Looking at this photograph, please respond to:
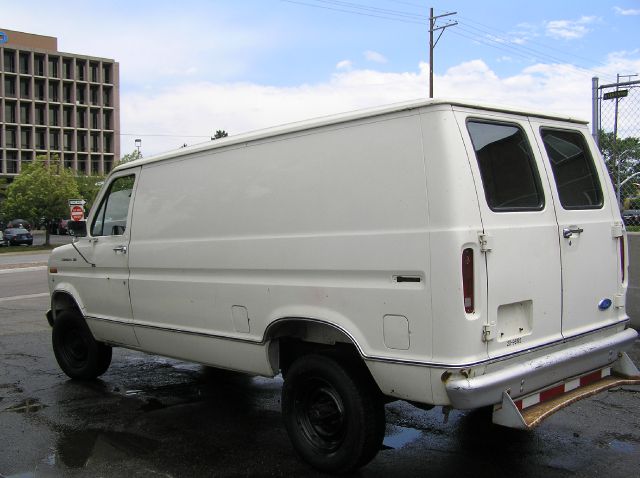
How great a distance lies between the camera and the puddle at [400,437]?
449cm

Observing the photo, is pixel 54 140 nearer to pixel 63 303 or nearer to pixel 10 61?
pixel 10 61

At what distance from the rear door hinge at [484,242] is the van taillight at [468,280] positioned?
0.08 m

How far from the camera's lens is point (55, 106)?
275ft

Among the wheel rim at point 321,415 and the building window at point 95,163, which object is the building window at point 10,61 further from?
Result: the wheel rim at point 321,415

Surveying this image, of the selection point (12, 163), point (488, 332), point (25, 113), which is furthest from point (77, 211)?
point (25, 113)

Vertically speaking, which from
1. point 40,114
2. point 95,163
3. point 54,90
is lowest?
point 95,163

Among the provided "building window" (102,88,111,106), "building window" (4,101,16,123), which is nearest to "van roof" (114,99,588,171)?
"building window" (4,101,16,123)

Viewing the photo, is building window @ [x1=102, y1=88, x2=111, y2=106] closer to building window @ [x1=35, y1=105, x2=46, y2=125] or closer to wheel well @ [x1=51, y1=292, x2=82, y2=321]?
building window @ [x1=35, y1=105, x2=46, y2=125]

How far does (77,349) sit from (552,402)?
4.92 metres

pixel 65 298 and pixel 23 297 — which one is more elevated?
pixel 65 298

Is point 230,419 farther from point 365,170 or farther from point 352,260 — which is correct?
point 365,170

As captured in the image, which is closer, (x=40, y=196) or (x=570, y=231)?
(x=570, y=231)

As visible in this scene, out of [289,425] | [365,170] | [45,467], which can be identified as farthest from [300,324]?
[45,467]

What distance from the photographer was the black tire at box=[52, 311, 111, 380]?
630 cm
